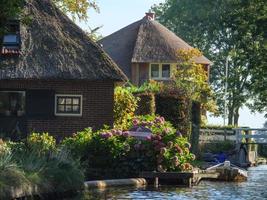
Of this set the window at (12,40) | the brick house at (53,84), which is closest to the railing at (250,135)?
the brick house at (53,84)

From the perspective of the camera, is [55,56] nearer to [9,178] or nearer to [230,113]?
[9,178]

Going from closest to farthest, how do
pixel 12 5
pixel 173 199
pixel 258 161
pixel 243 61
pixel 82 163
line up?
pixel 12 5 < pixel 173 199 < pixel 82 163 < pixel 243 61 < pixel 258 161

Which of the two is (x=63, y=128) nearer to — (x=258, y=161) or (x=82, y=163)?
(x=82, y=163)

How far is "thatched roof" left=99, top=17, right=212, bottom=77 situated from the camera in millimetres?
59188

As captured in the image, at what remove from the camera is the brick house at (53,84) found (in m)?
33.8

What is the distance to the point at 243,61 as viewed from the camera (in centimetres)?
3625

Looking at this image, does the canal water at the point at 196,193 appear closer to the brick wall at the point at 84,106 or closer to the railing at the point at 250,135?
the brick wall at the point at 84,106

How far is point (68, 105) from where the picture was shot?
34.8 m

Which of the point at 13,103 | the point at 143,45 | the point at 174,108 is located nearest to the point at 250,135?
the point at 174,108

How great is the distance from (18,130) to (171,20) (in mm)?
50831

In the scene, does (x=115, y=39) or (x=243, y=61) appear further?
(x=115, y=39)

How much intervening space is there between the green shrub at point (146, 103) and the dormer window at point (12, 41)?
6.31 metres

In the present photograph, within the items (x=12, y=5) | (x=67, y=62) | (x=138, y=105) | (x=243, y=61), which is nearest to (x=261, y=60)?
(x=243, y=61)

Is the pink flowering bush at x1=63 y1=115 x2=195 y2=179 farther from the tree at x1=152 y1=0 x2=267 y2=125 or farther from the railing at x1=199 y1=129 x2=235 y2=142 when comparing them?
the tree at x1=152 y1=0 x2=267 y2=125
